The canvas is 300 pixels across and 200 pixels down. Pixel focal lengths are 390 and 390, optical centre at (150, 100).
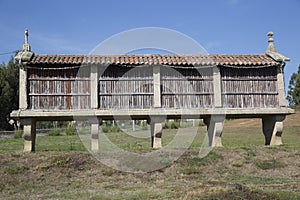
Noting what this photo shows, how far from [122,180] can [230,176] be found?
160 inches

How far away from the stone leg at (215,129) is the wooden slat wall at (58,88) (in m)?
5.93

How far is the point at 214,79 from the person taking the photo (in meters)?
18.8

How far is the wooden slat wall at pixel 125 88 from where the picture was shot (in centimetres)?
1830

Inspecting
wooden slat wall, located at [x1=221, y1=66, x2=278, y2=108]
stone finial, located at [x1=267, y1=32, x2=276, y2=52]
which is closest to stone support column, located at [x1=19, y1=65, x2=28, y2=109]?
wooden slat wall, located at [x1=221, y1=66, x2=278, y2=108]

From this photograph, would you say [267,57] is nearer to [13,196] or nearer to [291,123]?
A: [13,196]

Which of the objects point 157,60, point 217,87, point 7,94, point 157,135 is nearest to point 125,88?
point 157,60

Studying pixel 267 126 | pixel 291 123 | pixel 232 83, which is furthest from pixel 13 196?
pixel 291 123

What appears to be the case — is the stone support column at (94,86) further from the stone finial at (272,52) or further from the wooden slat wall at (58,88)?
the stone finial at (272,52)

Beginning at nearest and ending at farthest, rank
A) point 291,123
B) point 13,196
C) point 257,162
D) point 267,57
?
1. point 13,196
2. point 257,162
3. point 267,57
4. point 291,123

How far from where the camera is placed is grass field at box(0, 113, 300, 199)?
11.6 m

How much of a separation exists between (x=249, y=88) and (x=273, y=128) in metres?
2.30

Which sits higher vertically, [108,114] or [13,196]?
[108,114]

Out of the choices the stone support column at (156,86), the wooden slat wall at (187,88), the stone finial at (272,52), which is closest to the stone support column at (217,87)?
the wooden slat wall at (187,88)

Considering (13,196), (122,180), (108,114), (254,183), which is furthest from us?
(108,114)
